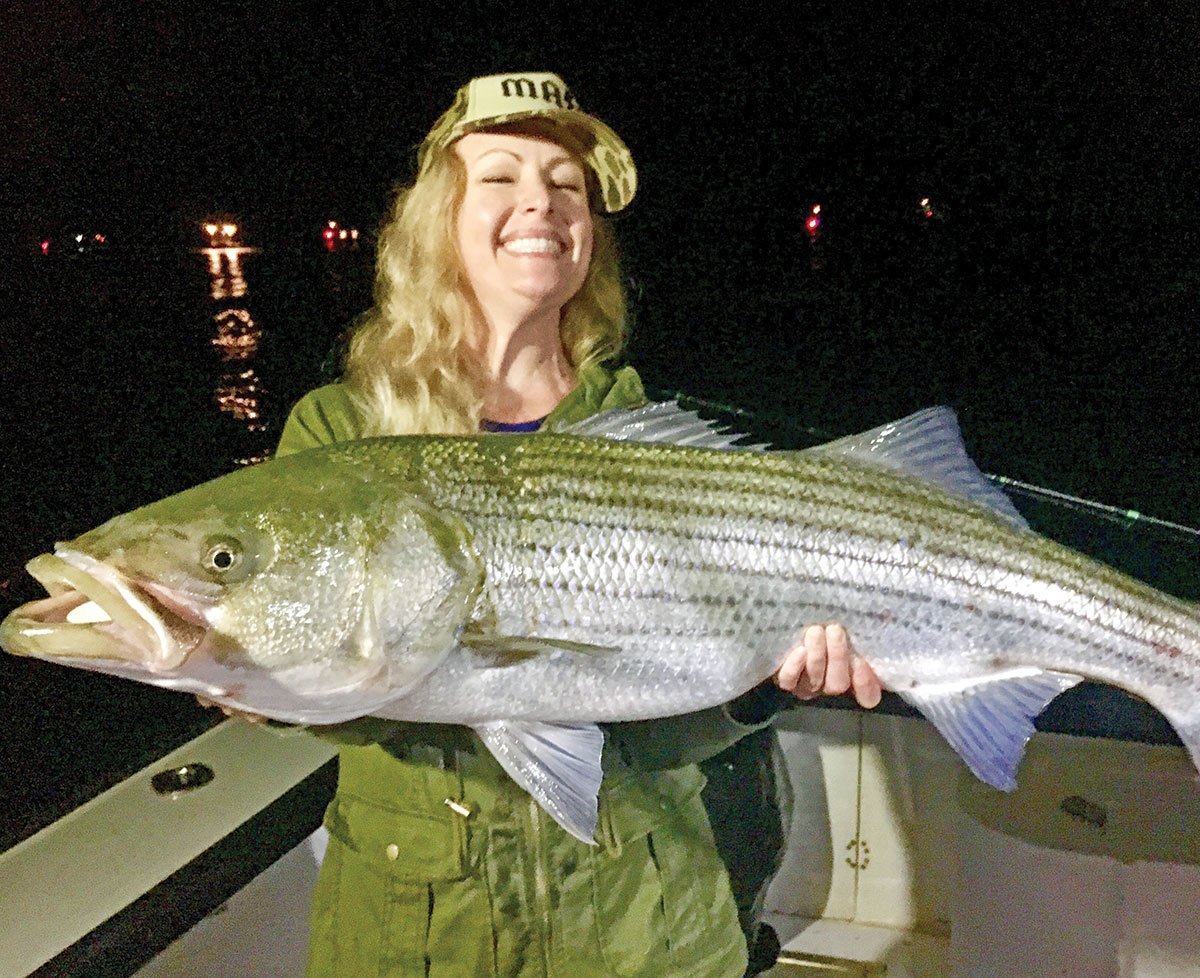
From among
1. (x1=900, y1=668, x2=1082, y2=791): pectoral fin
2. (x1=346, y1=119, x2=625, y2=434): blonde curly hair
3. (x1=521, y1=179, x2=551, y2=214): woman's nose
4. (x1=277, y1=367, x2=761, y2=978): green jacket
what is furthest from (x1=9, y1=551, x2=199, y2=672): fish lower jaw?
(x1=900, y1=668, x2=1082, y2=791): pectoral fin

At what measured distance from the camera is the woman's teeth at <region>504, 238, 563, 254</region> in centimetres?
241

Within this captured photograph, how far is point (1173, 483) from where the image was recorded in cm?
1582

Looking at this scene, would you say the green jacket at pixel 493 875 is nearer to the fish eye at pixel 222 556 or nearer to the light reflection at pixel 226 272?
the fish eye at pixel 222 556

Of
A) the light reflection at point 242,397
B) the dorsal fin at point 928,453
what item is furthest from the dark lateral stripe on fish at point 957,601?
the light reflection at point 242,397

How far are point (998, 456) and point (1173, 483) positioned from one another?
293 cm

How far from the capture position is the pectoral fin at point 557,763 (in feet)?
5.91

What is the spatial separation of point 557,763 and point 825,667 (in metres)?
0.67

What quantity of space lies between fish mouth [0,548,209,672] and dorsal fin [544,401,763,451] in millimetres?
924

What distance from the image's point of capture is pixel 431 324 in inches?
101

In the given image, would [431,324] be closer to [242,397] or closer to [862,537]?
[862,537]

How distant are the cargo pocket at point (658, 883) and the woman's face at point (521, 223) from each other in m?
1.35

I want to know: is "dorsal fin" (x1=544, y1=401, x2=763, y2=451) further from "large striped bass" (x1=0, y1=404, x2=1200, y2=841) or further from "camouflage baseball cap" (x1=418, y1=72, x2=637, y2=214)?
"camouflage baseball cap" (x1=418, y1=72, x2=637, y2=214)

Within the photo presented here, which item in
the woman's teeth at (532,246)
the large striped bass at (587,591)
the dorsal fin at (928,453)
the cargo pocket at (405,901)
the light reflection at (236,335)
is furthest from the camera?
the light reflection at (236,335)

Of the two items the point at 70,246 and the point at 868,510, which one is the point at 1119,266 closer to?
the point at 868,510
